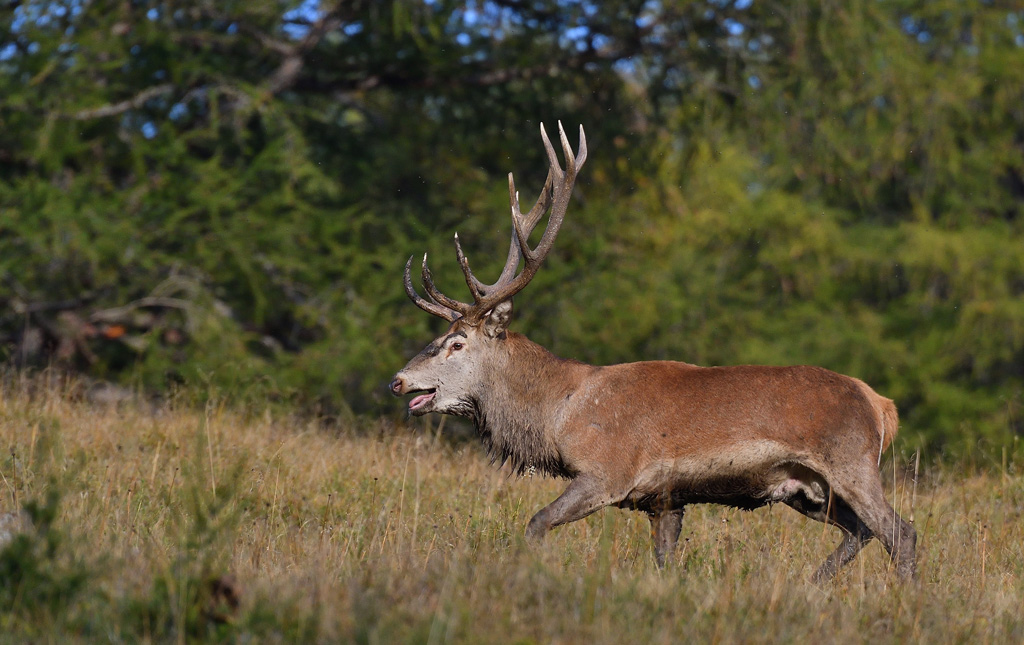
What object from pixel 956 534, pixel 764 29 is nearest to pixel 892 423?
pixel 956 534

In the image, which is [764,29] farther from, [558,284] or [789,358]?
[789,358]

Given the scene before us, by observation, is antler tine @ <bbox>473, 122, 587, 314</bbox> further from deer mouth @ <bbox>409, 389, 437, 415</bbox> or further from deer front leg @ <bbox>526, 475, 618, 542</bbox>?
deer front leg @ <bbox>526, 475, 618, 542</bbox>

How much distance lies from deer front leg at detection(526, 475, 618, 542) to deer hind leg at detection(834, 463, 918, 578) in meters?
1.24

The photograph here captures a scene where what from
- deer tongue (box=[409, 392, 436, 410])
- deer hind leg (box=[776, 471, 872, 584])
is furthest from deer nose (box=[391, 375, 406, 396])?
deer hind leg (box=[776, 471, 872, 584])

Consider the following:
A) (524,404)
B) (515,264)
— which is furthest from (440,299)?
(524,404)

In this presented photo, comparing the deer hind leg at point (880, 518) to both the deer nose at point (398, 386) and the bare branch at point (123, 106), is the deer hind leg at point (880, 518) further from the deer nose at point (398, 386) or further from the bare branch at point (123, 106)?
the bare branch at point (123, 106)

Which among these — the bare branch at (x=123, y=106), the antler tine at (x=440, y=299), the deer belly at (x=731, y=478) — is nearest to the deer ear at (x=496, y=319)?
the antler tine at (x=440, y=299)

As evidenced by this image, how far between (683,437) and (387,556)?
71.2 inches

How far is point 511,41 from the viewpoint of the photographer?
630 inches

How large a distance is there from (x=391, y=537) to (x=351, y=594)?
1813 mm

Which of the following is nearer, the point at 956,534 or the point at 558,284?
the point at 956,534

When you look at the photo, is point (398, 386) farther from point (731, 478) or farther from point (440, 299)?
point (731, 478)

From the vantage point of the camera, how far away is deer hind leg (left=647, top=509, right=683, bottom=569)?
21.5 ft

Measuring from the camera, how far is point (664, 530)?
21.8ft
